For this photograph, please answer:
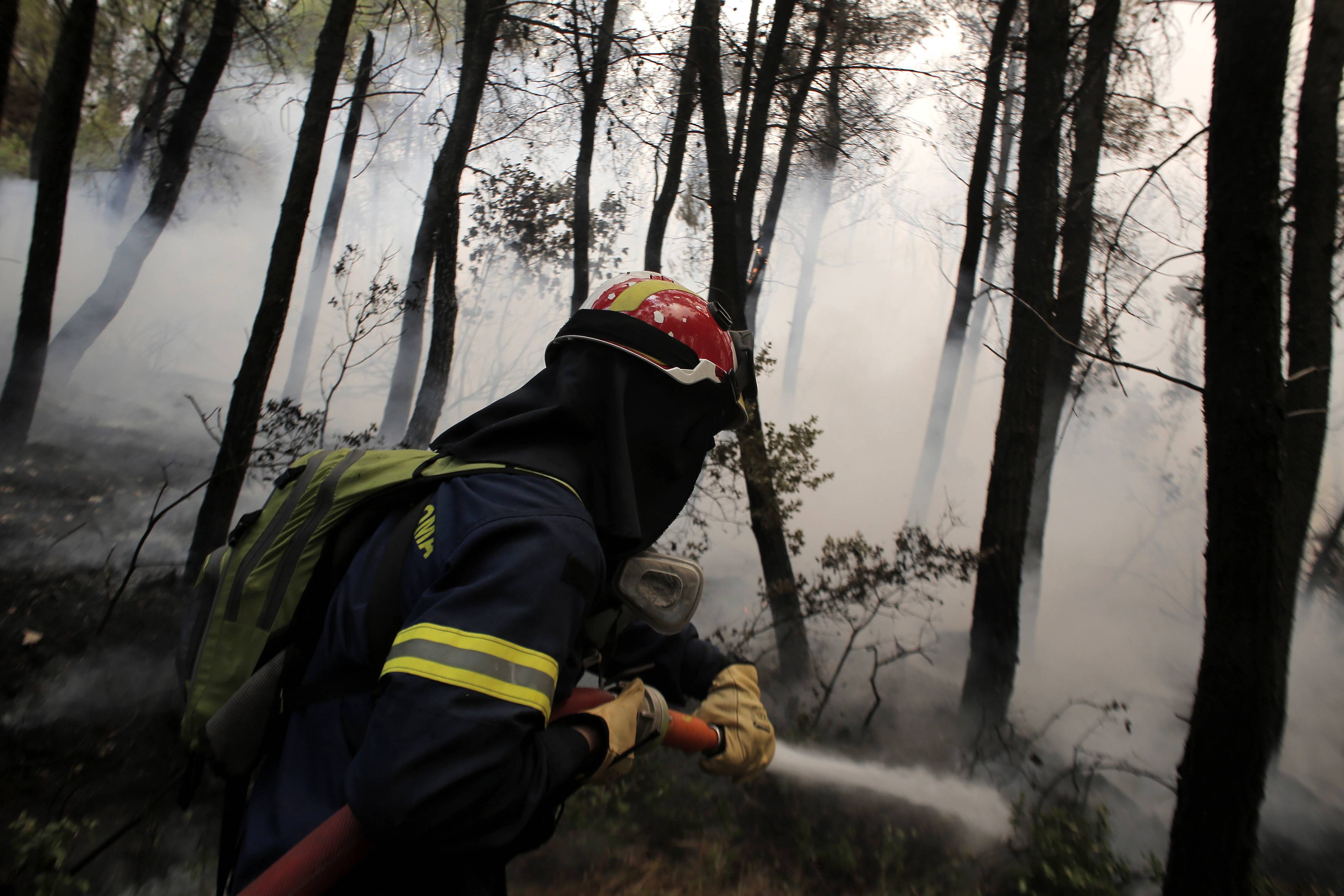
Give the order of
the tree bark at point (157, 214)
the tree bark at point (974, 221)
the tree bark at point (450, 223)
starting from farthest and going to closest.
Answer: the tree bark at point (974, 221) < the tree bark at point (450, 223) < the tree bark at point (157, 214)

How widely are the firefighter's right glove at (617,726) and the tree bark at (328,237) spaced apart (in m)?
3.63

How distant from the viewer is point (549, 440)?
4.60 ft

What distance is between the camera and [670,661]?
6.14 feet

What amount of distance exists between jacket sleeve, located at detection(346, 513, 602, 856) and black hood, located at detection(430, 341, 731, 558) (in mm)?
209

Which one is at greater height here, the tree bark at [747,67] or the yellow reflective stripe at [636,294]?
the tree bark at [747,67]

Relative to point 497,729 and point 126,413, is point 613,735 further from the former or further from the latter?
point 126,413

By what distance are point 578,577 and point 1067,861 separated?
301 centimetres

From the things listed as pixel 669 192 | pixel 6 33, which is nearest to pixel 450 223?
pixel 669 192

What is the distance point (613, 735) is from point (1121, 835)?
323 cm

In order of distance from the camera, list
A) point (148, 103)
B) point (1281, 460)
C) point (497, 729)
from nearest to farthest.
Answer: point (497, 729)
point (1281, 460)
point (148, 103)

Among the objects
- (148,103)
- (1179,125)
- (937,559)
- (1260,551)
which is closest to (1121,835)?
(937,559)

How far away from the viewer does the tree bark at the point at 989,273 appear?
4.79 meters

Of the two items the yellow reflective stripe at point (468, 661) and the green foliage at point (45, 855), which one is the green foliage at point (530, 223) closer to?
the green foliage at point (45, 855)

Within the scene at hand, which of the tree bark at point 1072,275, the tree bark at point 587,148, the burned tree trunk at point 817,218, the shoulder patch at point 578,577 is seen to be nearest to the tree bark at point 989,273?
the tree bark at point 1072,275
